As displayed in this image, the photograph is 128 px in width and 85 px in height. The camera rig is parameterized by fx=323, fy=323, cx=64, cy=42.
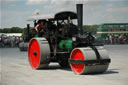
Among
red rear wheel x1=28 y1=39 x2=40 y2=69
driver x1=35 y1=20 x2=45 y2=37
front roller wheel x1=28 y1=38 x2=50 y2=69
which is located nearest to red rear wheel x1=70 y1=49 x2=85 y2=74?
front roller wheel x1=28 y1=38 x2=50 y2=69

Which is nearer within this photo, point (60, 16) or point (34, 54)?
point (60, 16)

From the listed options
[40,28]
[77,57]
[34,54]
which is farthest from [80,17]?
[34,54]

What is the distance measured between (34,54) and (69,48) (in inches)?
66.5

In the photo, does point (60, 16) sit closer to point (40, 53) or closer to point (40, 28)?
point (40, 28)

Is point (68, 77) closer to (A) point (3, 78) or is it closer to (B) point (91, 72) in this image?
(B) point (91, 72)

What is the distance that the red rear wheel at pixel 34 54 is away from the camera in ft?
42.9

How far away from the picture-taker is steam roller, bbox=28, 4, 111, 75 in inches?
435

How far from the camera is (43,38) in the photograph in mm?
13180

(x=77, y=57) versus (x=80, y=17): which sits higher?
(x=80, y=17)

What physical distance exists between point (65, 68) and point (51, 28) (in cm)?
180

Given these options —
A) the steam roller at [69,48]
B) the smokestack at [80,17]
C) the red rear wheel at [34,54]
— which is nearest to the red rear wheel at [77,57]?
the steam roller at [69,48]

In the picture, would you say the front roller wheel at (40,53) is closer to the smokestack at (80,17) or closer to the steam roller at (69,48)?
the steam roller at (69,48)

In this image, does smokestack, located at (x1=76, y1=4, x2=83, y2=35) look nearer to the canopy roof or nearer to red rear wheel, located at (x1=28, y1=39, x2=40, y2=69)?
the canopy roof

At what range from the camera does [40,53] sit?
41.5 ft
